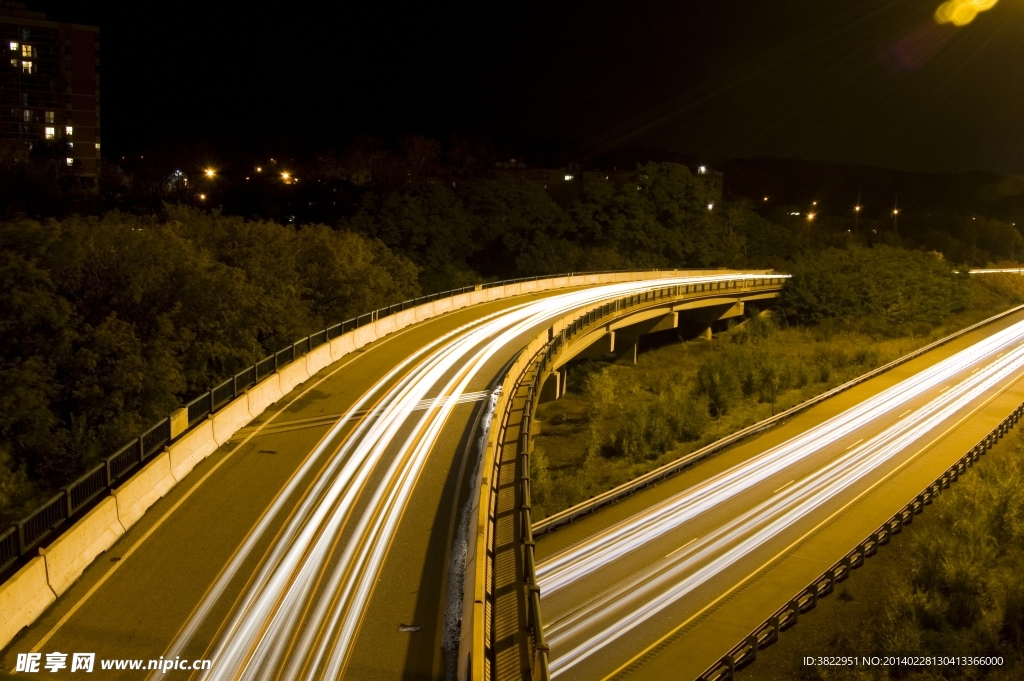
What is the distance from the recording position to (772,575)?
18.7 meters

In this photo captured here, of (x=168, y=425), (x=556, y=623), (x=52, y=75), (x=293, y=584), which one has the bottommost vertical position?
(x=556, y=623)

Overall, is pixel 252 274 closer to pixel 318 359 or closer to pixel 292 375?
pixel 318 359

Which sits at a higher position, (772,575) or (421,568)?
(421,568)

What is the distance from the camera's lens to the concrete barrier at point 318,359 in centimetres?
2681

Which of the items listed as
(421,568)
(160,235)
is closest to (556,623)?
(421,568)

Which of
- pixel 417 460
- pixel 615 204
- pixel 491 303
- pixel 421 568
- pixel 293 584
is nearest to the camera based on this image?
pixel 293 584

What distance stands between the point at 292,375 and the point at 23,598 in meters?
13.9

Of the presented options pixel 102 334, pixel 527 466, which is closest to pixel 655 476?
pixel 527 466

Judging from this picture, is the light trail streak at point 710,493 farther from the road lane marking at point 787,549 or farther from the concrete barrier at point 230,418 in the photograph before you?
the concrete barrier at point 230,418

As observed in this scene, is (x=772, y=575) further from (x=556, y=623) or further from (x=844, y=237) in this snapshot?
(x=844, y=237)

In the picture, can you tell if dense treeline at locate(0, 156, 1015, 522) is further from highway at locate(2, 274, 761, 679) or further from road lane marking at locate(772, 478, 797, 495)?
road lane marking at locate(772, 478, 797, 495)

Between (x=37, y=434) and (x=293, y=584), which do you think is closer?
(x=293, y=584)

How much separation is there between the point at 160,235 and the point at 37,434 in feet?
32.1

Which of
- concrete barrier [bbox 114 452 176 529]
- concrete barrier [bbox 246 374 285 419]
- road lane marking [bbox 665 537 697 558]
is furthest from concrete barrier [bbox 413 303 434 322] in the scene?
concrete barrier [bbox 114 452 176 529]
